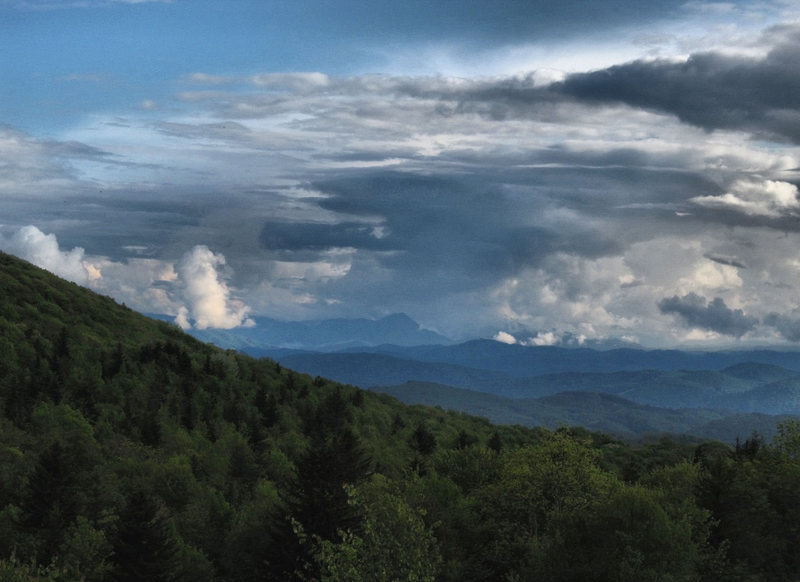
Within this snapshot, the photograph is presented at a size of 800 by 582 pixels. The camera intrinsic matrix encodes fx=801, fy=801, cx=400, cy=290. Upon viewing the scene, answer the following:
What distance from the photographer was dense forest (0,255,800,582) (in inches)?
2048

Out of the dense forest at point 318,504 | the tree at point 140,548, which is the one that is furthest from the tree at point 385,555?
the tree at point 140,548

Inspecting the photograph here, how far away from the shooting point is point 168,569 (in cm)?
5481

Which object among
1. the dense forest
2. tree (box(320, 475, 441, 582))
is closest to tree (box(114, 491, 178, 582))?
the dense forest

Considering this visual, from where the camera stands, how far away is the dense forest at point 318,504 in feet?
171

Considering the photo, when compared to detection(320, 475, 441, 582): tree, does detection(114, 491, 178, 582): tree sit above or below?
below

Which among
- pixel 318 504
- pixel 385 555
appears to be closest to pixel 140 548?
pixel 318 504

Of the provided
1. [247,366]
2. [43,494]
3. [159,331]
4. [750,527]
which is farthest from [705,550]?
[159,331]

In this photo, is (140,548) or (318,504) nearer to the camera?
(140,548)

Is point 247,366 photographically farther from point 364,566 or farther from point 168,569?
point 364,566

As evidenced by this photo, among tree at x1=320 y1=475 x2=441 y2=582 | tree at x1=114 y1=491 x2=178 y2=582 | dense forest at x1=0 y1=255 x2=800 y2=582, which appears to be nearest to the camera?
tree at x1=320 y1=475 x2=441 y2=582

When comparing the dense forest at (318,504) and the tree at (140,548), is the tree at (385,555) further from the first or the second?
the tree at (140,548)

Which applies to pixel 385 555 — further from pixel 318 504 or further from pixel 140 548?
pixel 140 548

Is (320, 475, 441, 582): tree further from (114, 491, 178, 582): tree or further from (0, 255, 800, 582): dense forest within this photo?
(114, 491, 178, 582): tree

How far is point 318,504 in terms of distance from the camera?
61.2 m
